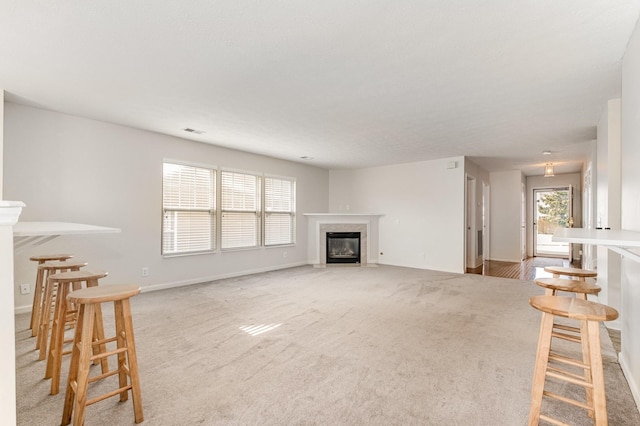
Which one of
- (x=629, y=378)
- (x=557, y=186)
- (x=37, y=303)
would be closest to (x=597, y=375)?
(x=629, y=378)

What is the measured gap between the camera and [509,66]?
8.74 ft

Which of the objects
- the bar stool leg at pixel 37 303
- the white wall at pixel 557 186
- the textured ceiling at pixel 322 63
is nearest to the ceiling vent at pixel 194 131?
the textured ceiling at pixel 322 63

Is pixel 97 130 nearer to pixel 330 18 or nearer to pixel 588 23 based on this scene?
pixel 330 18

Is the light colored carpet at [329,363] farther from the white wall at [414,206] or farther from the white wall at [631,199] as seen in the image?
the white wall at [414,206]

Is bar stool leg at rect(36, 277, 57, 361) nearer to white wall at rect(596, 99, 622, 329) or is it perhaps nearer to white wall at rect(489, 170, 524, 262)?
white wall at rect(596, 99, 622, 329)

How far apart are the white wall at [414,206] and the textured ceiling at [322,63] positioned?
2.31 meters

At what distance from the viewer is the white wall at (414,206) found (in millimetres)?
6613

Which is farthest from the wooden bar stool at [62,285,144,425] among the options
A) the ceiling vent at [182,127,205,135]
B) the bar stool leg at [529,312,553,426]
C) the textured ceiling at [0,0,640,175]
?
the ceiling vent at [182,127,205,135]

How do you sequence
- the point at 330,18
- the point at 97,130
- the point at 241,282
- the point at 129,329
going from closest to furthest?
the point at 129,329 < the point at 330,18 < the point at 97,130 < the point at 241,282

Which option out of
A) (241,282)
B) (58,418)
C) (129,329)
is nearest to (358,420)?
(129,329)

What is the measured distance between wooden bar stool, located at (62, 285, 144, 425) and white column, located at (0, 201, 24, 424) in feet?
2.18

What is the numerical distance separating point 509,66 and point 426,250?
16.0 ft

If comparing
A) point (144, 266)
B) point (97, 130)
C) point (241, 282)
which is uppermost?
point (97, 130)

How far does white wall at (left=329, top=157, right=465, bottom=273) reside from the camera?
6613 mm
